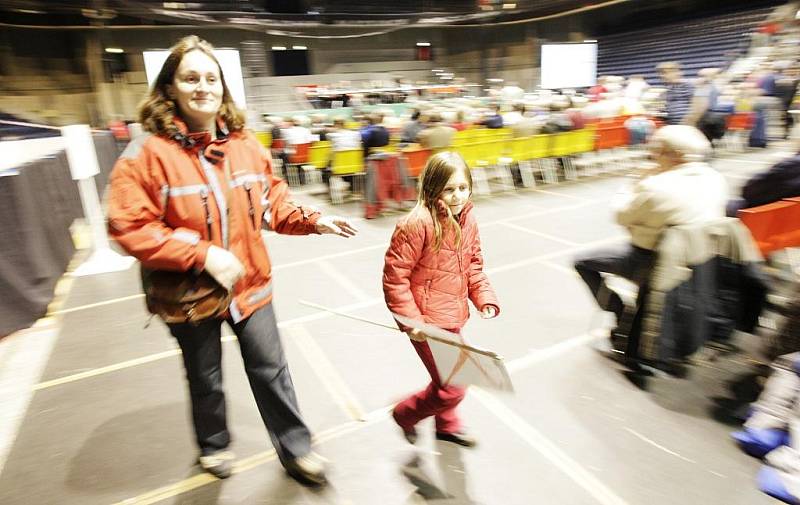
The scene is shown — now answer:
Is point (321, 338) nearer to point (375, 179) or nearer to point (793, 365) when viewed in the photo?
point (793, 365)

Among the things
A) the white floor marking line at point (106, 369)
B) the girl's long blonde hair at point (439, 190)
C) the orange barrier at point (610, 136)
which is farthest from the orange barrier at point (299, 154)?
the girl's long blonde hair at point (439, 190)

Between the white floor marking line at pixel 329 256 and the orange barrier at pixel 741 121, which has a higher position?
the orange barrier at pixel 741 121

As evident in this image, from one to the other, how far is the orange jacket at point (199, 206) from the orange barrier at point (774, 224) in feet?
8.24

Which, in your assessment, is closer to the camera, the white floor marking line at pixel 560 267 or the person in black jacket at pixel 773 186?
the person in black jacket at pixel 773 186

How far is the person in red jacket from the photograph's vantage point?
1903 millimetres

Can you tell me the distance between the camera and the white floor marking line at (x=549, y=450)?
2035 mm

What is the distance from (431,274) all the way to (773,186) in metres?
2.41

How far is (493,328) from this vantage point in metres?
3.49

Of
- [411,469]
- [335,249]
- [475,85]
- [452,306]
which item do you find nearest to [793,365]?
[452,306]

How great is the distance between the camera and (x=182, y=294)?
166 centimetres

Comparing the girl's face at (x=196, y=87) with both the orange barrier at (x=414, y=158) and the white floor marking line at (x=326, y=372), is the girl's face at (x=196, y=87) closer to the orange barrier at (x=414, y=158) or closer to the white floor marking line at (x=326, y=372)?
the white floor marking line at (x=326, y=372)

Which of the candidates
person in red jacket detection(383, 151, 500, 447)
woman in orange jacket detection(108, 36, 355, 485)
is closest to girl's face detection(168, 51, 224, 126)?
woman in orange jacket detection(108, 36, 355, 485)

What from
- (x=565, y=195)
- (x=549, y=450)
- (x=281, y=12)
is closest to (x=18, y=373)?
(x=549, y=450)

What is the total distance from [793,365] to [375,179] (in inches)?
198
